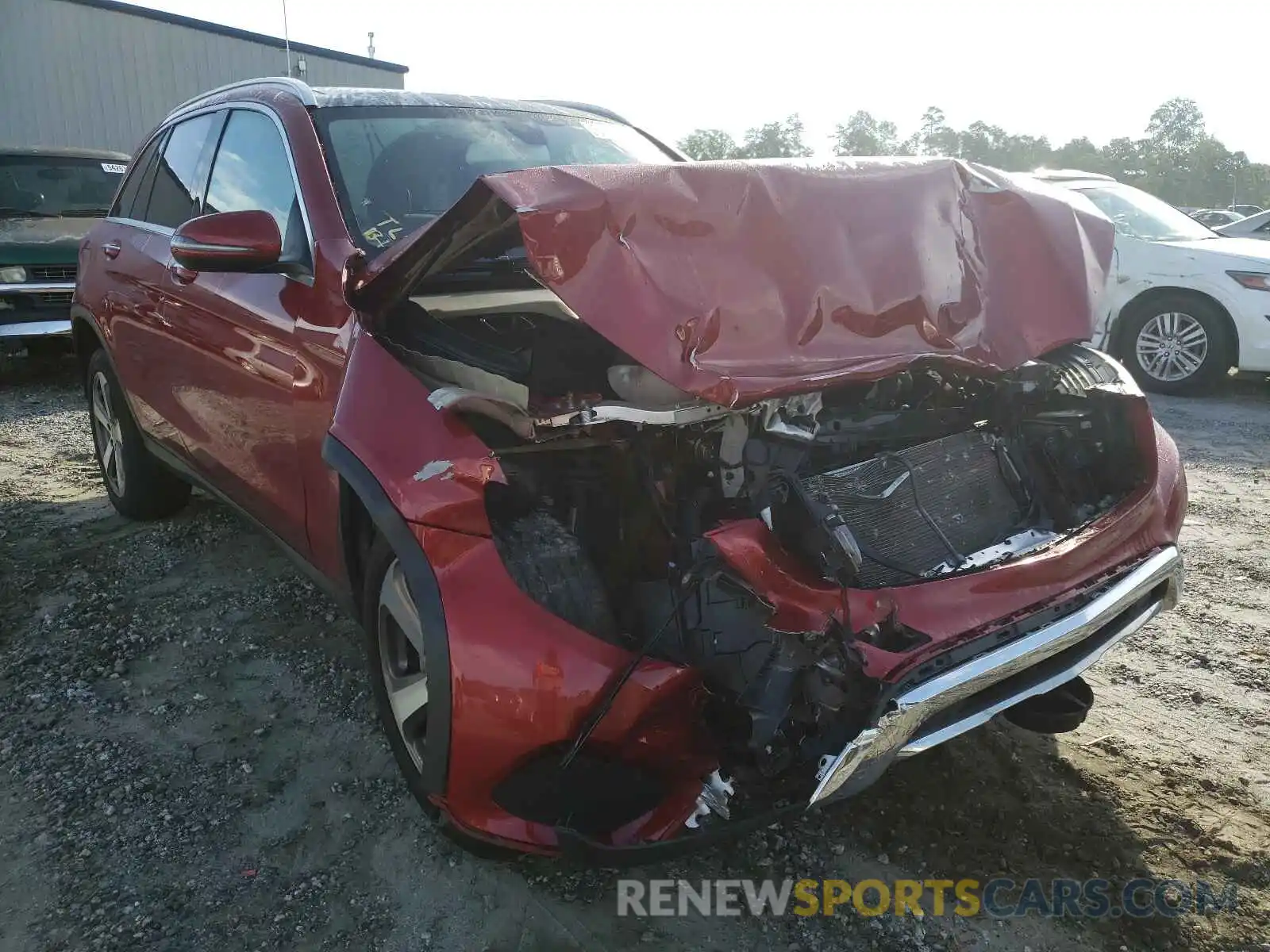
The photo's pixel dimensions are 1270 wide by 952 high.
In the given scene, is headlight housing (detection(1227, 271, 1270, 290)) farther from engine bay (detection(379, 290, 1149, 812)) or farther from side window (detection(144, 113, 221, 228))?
side window (detection(144, 113, 221, 228))

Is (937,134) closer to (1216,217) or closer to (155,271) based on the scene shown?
(1216,217)

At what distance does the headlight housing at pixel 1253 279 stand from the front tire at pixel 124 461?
7274mm

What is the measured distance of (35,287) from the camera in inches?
305

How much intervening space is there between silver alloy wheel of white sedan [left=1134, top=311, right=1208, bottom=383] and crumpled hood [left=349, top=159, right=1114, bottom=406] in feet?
18.5

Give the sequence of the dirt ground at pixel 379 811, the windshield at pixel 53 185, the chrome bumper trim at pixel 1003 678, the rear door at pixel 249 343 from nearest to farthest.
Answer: the chrome bumper trim at pixel 1003 678 → the dirt ground at pixel 379 811 → the rear door at pixel 249 343 → the windshield at pixel 53 185

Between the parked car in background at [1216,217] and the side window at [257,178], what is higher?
the side window at [257,178]

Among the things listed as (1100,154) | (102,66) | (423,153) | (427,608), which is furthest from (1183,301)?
(1100,154)

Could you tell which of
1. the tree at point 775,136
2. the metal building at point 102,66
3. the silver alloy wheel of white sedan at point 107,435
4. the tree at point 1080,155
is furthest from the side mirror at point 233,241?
the tree at point 1080,155

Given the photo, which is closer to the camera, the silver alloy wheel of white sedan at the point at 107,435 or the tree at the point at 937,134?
the silver alloy wheel of white sedan at the point at 107,435

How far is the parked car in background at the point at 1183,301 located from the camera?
7.08 meters

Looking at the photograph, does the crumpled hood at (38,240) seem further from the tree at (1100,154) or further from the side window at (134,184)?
the tree at (1100,154)

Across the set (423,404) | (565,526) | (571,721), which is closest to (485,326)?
(423,404)

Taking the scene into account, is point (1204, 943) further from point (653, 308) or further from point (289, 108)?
point (289, 108)

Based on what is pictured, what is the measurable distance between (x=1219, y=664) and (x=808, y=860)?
70.2 inches
